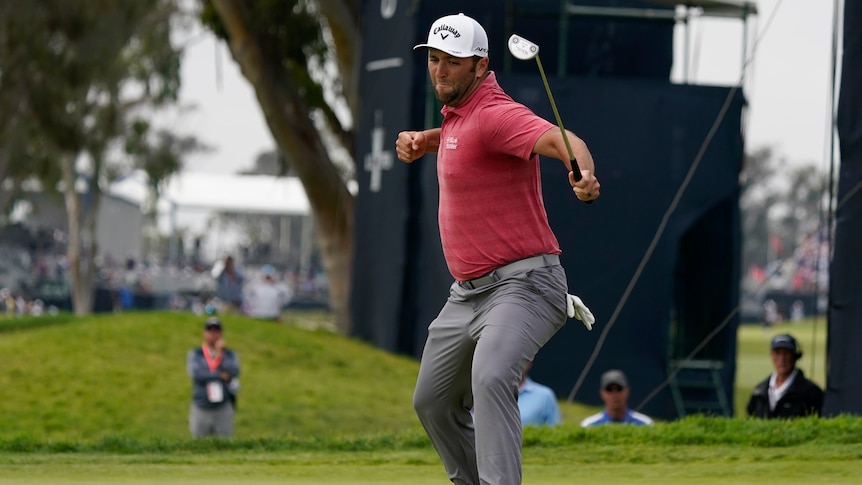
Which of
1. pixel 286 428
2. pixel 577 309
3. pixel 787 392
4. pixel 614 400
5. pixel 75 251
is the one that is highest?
pixel 577 309

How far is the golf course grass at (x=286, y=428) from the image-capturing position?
27.2ft

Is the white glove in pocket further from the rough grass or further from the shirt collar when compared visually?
the rough grass

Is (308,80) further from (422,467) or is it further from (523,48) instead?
(523,48)

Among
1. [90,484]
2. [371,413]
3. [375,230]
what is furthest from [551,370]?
[90,484]

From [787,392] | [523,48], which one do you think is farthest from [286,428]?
[523,48]

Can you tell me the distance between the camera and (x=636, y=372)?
18.4 metres

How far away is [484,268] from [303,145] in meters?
20.1

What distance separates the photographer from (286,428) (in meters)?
17.9

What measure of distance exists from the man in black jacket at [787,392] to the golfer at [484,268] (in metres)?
5.64

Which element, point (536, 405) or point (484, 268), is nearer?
point (484, 268)

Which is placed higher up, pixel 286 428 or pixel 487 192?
pixel 487 192

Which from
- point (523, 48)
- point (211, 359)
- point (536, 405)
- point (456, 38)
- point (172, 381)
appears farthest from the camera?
point (172, 381)

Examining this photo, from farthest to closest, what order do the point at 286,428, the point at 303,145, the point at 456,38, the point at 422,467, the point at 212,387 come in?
the point at 303,145, the point at 286,428, the point at 212,387, the point at 422,467, the point at 456,38

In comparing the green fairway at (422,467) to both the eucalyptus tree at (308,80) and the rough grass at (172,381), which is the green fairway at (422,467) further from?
the eucalyptus tree at (308,80)
